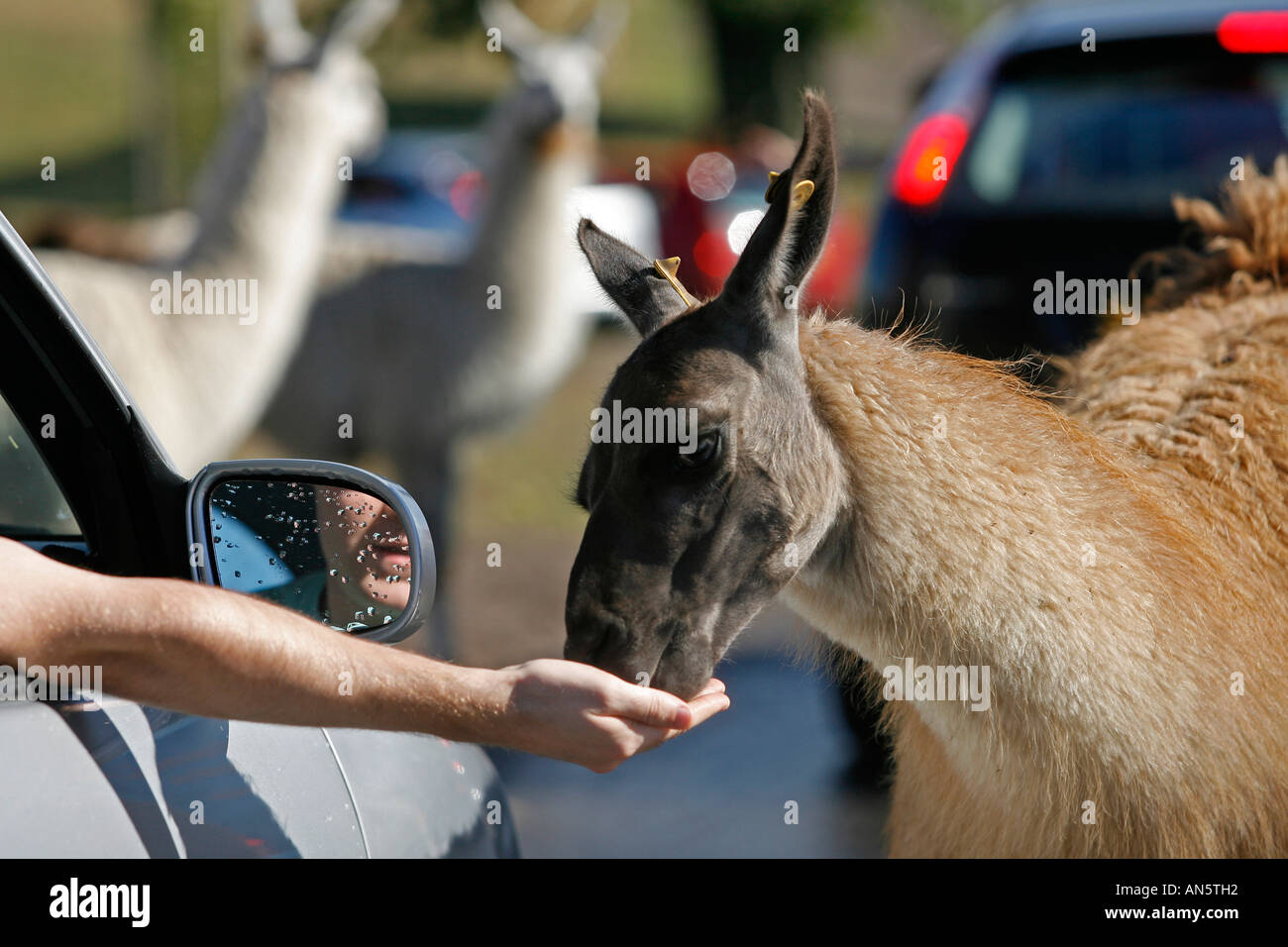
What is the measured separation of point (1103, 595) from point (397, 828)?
1.12 m

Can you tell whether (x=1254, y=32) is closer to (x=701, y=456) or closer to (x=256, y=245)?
(x=701, y=456)

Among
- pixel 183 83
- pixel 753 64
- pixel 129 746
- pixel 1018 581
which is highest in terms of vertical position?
pixel 753 64

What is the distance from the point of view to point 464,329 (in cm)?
695

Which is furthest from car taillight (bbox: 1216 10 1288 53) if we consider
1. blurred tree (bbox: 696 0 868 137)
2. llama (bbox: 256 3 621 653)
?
blurred tree (bbox: 696 0 868 137)

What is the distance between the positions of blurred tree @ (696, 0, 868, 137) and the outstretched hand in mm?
24366

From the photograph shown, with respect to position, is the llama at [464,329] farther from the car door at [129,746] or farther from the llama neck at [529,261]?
the car door at [129,746]

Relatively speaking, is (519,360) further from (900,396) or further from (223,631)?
(223,631)

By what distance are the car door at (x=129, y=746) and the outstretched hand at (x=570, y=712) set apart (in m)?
0.30

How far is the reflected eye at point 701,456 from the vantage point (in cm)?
215

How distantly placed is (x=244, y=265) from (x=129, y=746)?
4612 mm

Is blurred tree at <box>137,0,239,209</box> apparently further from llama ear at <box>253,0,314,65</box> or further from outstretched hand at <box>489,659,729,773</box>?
outstretched hand at <box>489,659,729,773</box>

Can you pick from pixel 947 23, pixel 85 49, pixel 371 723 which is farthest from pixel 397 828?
pixel 85 49

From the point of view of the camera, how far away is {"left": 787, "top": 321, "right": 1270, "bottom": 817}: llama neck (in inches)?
81.1

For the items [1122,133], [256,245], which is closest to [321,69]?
[256,245]
